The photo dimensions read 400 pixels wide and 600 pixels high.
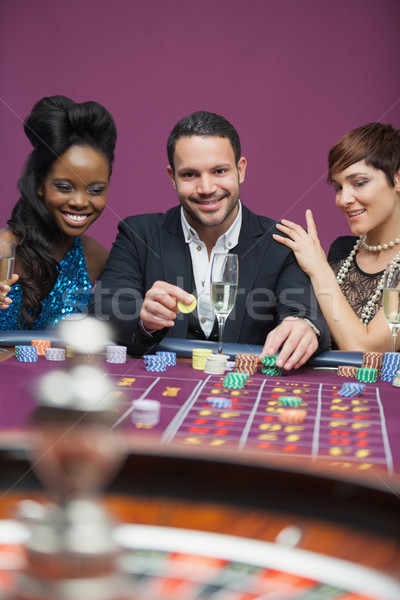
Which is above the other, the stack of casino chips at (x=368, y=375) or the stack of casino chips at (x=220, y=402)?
the stack of casino chips at (x=368, y=375)

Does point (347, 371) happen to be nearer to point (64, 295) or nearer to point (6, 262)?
point (6, 262)

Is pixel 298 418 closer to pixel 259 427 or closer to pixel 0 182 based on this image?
pixel 259 427

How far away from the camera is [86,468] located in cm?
47

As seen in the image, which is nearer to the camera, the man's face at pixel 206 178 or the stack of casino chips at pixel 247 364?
the stack of casino chips at pixel 247 364

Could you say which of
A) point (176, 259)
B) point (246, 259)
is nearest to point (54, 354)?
point (176, 259)

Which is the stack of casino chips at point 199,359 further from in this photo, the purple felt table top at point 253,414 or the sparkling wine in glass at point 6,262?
the sparkling wine in glass at point 6,262

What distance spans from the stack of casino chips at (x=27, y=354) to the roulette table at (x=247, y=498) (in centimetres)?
39

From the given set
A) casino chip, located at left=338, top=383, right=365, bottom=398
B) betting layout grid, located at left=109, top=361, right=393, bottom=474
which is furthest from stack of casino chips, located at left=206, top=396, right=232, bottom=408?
casino chip, located at left=338, top=383, right=365, bottom=398

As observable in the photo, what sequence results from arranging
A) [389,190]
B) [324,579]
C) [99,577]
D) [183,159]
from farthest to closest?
[389,190] < [183,159] < [324,579] < [99,577]

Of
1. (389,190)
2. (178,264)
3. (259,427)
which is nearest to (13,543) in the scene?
(259,427)

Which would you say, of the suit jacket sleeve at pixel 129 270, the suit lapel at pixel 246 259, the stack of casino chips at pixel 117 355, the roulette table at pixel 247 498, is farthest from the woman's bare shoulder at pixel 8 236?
the roulette table at pixel 247 498

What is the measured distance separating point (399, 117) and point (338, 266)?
73.6 inches

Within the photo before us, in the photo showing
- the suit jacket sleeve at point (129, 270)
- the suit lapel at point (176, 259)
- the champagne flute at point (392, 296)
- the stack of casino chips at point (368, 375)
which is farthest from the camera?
the suit lapel at point (176, 259)

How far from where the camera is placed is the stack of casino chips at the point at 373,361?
5.57 feet
